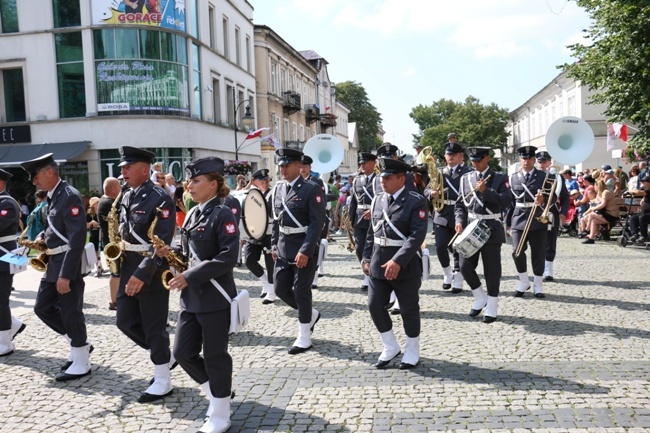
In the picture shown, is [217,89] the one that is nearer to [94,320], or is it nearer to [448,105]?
[94,320]

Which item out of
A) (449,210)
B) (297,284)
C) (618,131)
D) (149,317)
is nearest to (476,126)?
(618,131)

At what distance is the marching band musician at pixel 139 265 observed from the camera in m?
5.40

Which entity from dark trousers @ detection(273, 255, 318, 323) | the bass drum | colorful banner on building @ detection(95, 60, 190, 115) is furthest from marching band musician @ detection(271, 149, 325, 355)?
colorful banner on building @ detection(95, 60, 190, 115)

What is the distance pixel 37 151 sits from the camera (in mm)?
27828

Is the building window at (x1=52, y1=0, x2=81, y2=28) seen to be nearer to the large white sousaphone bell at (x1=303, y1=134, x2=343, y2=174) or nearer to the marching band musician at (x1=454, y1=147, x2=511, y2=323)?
the large white sousaphone bell at (x1=303, y1=134, x2=343, y2=174)

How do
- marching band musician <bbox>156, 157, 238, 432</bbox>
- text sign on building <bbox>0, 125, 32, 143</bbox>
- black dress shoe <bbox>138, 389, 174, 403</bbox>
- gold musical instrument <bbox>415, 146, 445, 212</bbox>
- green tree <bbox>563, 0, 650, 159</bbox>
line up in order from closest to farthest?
marching band musician <bbox>156, 157, 238, 432</bbox>, black dress shoe <bbox>138, 389, 174, 403</bbox>, gold musical instrument <bbox>415, 146, 445, 212</bbox>, green tree <bbox>563, 0, 650, 159</bbox>, text sign on building <bbox>0, 125, 32, 143</bbox>

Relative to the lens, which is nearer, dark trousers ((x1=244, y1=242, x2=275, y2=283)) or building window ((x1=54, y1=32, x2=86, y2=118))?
dark trousers ((x1=244, y1=242, x2=275, y2=283))

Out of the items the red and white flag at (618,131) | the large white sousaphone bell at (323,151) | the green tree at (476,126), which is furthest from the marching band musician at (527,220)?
the green tree at (476,126)

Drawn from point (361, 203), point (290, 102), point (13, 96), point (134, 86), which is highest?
point (290, 102)

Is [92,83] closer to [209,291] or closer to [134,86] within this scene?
[134,86]

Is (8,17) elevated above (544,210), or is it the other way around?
(8,17)

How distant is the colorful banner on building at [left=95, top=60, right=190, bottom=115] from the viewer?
27.5 metres

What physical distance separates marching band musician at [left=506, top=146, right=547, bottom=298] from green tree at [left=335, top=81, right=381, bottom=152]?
252 feet

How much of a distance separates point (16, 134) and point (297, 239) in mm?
25474
